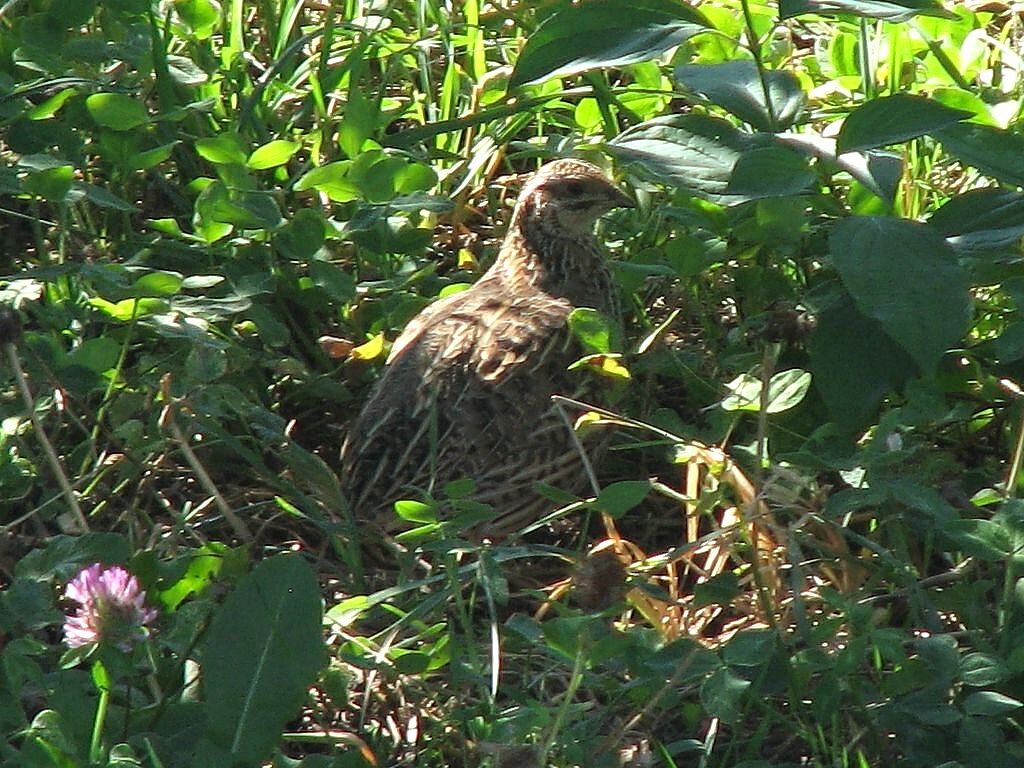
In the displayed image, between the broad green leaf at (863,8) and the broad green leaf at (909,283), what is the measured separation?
1.36 feet

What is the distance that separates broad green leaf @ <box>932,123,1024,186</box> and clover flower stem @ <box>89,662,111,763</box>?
1.79 m

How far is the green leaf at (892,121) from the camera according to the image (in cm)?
308

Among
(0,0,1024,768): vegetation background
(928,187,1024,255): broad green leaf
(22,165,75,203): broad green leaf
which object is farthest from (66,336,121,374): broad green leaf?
(928,187,1024,255): broad green leaf

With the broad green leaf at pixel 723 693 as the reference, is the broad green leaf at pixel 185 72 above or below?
above

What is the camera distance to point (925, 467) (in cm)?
349

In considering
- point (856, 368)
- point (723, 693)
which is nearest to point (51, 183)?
point (856, 368)

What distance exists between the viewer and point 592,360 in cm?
375

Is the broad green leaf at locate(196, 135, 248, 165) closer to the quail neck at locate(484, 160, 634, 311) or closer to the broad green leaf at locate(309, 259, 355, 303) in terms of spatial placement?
the broad green leaf at locate(309, 259, 355, 303)

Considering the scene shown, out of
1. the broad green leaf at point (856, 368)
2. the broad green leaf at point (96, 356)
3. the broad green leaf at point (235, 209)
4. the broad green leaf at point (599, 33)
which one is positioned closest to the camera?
the broad green leaf at point (599, 33)

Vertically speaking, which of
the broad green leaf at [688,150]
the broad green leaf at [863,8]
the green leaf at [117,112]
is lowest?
the green leaf at [117,112]

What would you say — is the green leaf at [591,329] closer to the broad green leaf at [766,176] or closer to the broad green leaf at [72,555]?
the broad green leaf at [766,176]

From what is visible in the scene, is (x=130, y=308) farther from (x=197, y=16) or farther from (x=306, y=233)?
(x=197, y=16)

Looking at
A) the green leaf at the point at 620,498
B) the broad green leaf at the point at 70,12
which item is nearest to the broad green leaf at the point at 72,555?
the green leaf at the point at 620,498

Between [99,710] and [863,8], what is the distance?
1730mm
